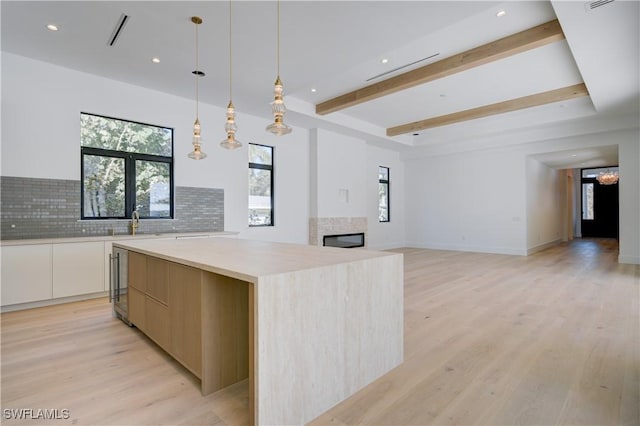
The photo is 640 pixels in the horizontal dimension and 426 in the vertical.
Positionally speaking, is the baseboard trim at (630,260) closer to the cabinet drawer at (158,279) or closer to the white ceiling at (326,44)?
the white ceiling at (326,44)

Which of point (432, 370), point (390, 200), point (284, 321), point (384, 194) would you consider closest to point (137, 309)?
point (284, 321)

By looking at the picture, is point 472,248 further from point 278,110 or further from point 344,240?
point 278,110

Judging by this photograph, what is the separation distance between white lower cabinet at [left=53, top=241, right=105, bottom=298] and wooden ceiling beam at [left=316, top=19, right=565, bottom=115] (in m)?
4.44

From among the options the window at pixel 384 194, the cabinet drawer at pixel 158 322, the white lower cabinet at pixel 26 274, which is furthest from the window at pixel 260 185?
the window at pixel 384 194

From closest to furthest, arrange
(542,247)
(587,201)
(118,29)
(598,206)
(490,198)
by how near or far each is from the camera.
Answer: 1. (118,29)
2. (490,198)
3. (542,247)
4. (598,206)
5. (587,201)

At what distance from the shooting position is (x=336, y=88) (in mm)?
5562

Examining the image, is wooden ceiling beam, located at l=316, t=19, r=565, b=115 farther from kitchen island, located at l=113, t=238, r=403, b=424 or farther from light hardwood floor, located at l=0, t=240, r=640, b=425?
kitchen island, located at l=113, t=238, r=403, b=424

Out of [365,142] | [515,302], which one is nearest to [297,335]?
[515,302]

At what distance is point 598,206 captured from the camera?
1387 cm

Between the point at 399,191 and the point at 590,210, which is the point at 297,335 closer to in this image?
the point at 399,191

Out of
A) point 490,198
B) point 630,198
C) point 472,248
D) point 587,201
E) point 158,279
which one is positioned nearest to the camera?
point 158,279

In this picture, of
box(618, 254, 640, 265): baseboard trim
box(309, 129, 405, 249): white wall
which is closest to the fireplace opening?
box(309, 129, 405, 249): white wall

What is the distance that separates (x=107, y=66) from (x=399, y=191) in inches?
325

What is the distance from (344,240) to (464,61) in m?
4.64
